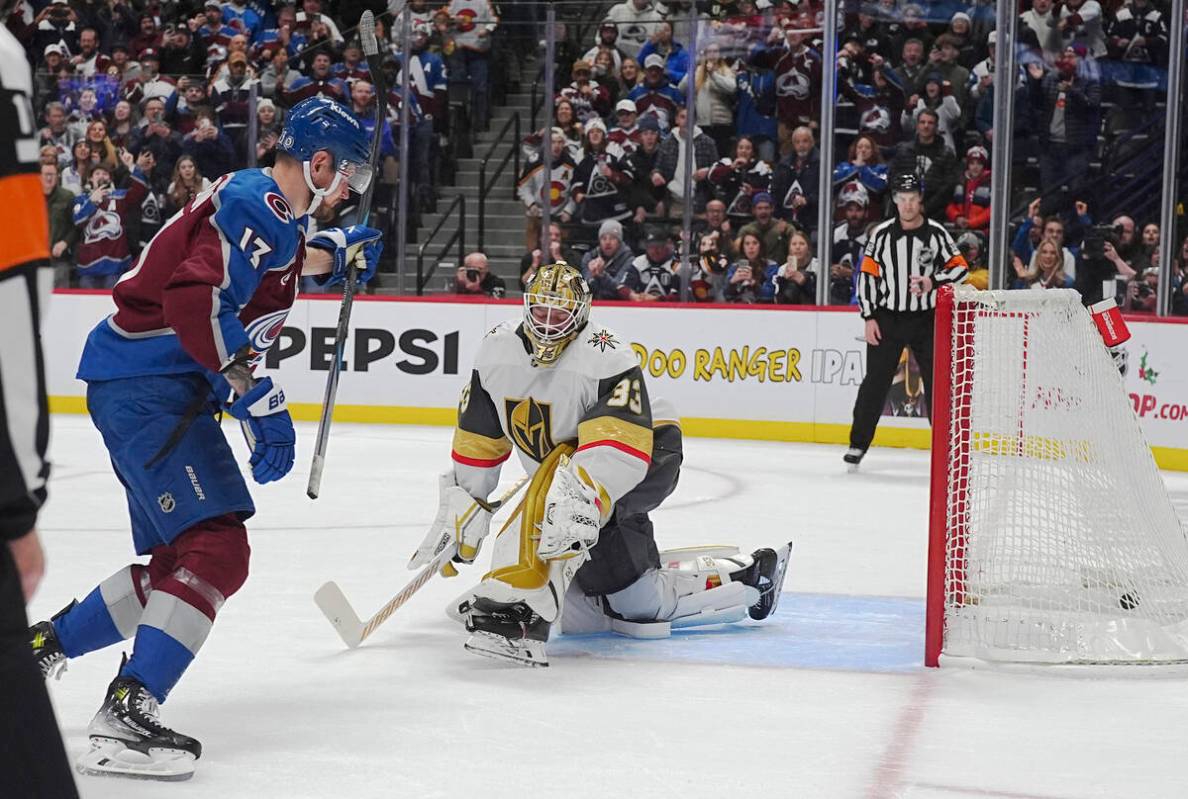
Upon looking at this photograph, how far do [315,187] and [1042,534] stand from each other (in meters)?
1.74

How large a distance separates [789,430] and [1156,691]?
518 centimetres

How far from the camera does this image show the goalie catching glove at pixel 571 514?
307 centimetres

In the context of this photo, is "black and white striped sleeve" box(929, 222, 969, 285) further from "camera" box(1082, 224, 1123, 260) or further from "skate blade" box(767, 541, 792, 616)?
"skate blade" box(767, 541, 792, 616)

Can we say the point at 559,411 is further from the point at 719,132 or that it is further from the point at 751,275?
the point at 719,132

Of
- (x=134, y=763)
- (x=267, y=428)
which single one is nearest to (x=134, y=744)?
(x=134, y=763)

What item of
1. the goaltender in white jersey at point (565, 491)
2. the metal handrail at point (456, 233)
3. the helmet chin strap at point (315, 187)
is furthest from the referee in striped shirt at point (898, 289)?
the helmet chin strap at point (315, 187)

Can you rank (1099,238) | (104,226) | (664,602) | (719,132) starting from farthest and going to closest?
(104,226) → (719,132) → (1099,238) → (664,602)

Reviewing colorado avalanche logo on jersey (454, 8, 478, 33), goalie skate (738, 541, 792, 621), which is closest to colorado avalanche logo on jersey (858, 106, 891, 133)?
colorado avalanche logo on jersey (454, 8, 478, 33)

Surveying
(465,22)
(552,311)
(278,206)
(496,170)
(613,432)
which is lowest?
(613,432)

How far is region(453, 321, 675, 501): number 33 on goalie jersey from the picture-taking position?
10.4ft

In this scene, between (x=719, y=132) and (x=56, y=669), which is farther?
(x=719, y=132)

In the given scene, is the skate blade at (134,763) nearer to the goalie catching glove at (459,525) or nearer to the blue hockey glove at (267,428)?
the blue hockey glove at (267,428)

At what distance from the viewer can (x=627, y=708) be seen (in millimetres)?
2852

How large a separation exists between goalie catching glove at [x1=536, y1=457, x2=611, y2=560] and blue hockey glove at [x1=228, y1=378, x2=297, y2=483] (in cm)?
68
